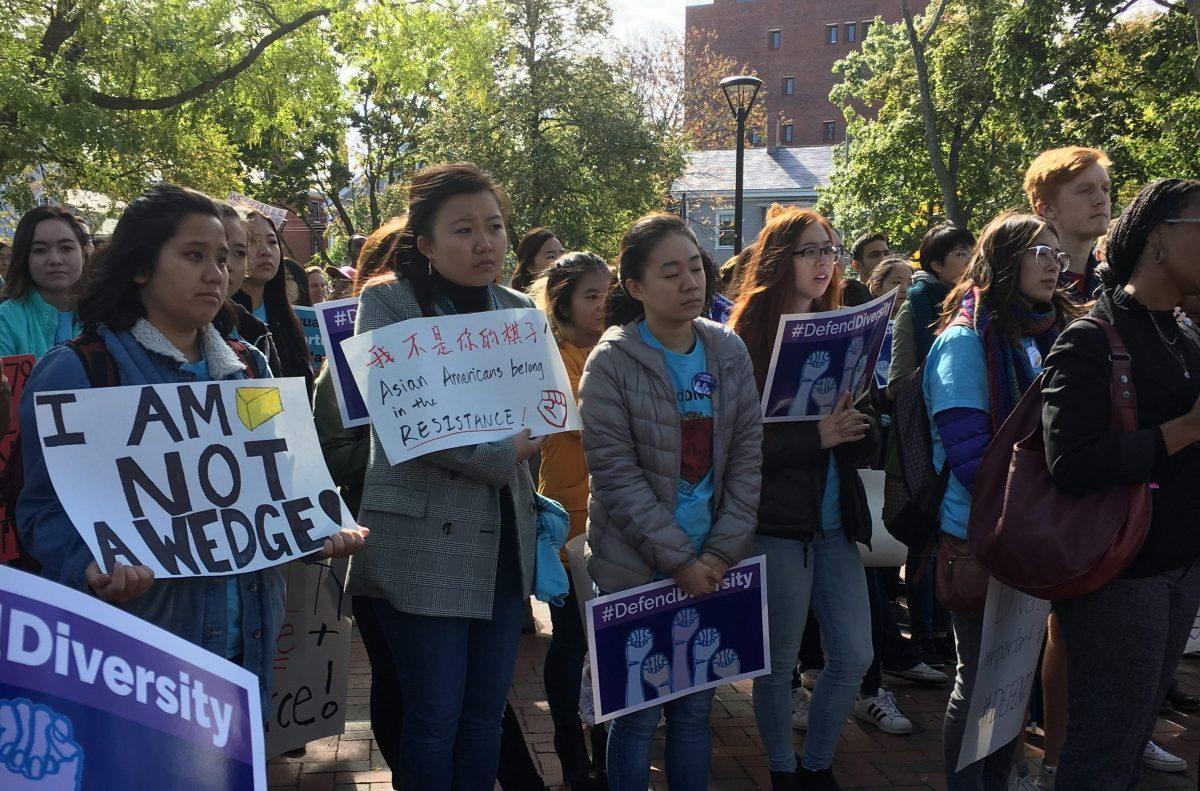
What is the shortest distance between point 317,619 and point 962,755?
226 cm

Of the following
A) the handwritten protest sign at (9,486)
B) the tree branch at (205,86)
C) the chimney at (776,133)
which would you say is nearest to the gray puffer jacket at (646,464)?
the handwritten protest sign at (9,486)

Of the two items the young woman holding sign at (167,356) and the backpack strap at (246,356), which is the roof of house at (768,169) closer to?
the backpack strap at (246,356)

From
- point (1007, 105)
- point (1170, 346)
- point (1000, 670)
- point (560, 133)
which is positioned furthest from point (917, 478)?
point (560, 133)

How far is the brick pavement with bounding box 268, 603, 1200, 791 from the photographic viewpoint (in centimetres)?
409

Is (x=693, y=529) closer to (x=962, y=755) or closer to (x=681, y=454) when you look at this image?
(x=681, y=454)

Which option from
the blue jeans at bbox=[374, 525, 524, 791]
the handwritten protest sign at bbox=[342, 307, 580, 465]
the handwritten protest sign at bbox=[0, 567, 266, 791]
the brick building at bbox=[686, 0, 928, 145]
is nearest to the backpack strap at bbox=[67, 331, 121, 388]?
the handwritten protest sign at bbox=[342, 307, 580, 465]

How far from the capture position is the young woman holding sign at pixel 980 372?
11.0ft

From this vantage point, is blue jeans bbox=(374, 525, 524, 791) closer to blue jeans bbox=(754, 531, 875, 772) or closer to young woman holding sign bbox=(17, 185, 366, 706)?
young woman holding sign bbox=(17, 185, 366, 706)

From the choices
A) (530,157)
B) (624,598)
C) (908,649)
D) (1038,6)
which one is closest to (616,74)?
(530,157)

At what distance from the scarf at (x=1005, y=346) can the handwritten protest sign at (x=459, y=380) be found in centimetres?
136

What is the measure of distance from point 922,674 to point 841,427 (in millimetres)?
2176

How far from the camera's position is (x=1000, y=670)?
3.25m

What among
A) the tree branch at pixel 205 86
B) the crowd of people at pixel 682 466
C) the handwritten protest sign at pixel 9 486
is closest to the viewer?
the crowd of people at pixel 682 466

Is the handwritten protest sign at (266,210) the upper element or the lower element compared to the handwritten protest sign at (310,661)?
upper
